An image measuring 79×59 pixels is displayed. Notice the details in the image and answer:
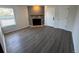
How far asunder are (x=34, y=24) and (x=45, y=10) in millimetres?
1937

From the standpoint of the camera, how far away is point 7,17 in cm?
657

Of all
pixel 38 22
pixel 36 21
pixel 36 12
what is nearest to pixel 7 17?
pixel 36 12

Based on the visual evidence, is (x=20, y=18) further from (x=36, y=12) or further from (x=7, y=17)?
(x=36, y=12)

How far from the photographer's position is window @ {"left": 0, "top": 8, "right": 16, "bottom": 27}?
6025 mm

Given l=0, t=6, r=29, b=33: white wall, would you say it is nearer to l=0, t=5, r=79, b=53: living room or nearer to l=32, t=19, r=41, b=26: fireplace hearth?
l=0, t=5, r=79, b=53: living room

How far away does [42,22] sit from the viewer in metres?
9.12

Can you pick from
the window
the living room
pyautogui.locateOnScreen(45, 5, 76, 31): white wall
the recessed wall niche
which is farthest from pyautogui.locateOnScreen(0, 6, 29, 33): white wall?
pyautogui.locateOnScreen(45, 5, 76, 31): white wall

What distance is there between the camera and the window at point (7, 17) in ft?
19.8

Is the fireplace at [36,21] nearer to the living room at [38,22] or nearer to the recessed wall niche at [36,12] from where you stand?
the living room at [38,22]
